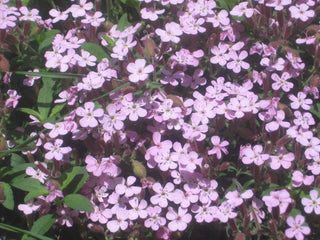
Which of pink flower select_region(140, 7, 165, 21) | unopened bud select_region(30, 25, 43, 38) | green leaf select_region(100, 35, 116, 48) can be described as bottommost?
unopened bud select_region(30, 25, 43, 38)

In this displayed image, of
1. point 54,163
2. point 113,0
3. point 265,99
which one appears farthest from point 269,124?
point 113,0

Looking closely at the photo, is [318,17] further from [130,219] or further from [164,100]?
[130,219]

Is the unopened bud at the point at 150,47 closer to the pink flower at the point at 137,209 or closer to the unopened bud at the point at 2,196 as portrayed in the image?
the pink flower at the point at 137,209

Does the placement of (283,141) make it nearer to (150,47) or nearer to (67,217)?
(150,47)

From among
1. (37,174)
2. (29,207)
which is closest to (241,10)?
(37,174)

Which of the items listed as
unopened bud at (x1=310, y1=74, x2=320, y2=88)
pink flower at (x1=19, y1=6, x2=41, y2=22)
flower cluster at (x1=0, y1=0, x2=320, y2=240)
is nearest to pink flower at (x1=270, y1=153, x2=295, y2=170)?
flower cluster at (x1=0, y1=0, x2=320, y2=240)

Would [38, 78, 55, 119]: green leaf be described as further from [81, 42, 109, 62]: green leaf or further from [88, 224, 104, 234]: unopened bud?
[88, 224, 104, 234]: unopened bud

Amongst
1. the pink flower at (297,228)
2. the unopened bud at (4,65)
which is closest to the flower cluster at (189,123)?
the pink flower at (297,228)
